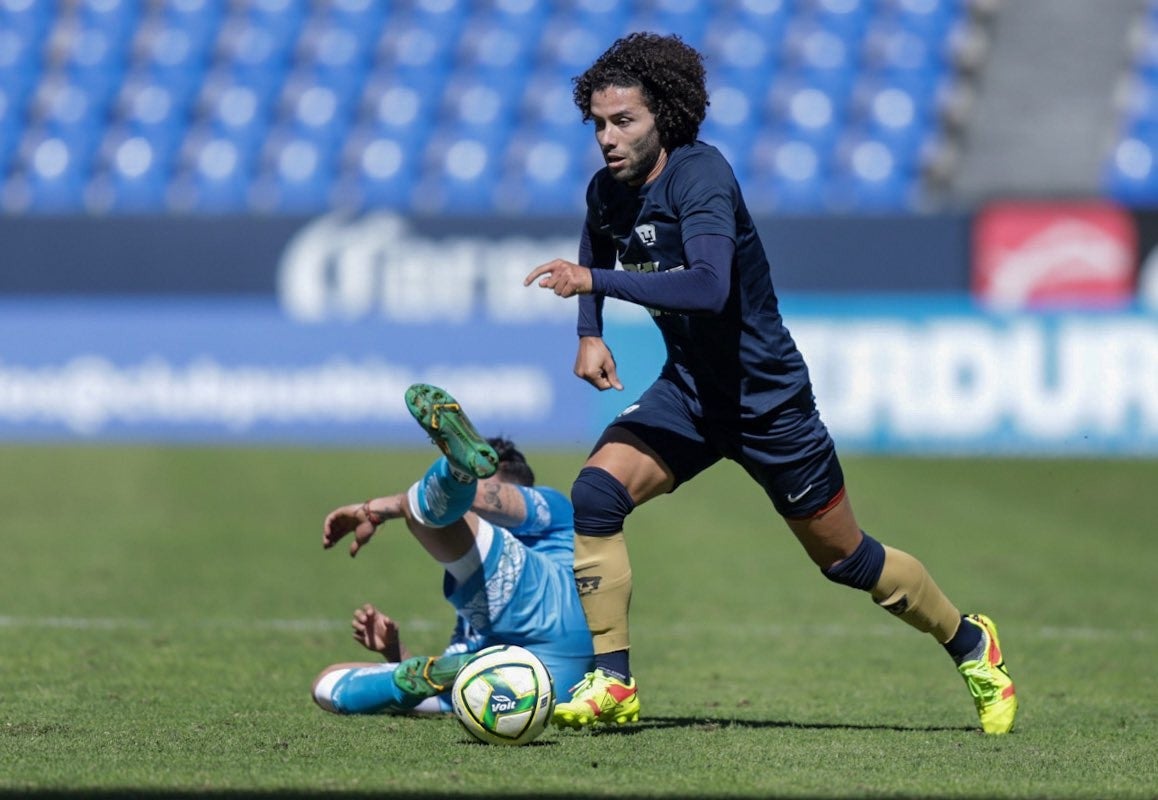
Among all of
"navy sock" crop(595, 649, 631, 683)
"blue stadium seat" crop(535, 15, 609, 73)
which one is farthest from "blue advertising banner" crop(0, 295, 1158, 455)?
"navy sock" crop(595, 649, 631, 683)

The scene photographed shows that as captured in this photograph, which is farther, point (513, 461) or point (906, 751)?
point (513, 461)

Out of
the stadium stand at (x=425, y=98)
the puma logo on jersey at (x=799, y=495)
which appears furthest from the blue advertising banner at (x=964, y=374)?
the puma logo on jersey at (x=799, y=495)

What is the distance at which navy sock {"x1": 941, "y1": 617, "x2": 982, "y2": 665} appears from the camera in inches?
217

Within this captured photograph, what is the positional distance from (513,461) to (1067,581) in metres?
4.49

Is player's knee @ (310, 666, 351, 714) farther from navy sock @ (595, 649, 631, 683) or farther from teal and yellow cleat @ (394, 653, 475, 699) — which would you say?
navy sock @ (595, 649, 631, 683)

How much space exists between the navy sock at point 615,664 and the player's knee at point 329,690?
86 centimetres

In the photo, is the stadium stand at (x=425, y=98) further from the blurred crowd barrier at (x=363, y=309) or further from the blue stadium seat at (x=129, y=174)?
the blurred crowd barrier at (x=363, y=309)

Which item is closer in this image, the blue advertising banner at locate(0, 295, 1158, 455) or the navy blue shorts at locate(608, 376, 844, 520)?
the navy blue shorts at locate(608, 376, 844, 520)

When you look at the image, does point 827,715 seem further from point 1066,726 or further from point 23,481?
point 23,481

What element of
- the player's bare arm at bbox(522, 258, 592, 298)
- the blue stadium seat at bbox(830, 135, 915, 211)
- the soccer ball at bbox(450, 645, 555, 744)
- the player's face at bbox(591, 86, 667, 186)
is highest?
the blue stadium seat at bbox(830, 135, 915, 211)

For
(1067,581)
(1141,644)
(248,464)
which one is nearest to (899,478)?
(1067,581)

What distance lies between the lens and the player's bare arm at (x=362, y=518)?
204 inches

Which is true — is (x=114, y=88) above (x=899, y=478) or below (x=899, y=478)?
above

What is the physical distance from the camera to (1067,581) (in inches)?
365
